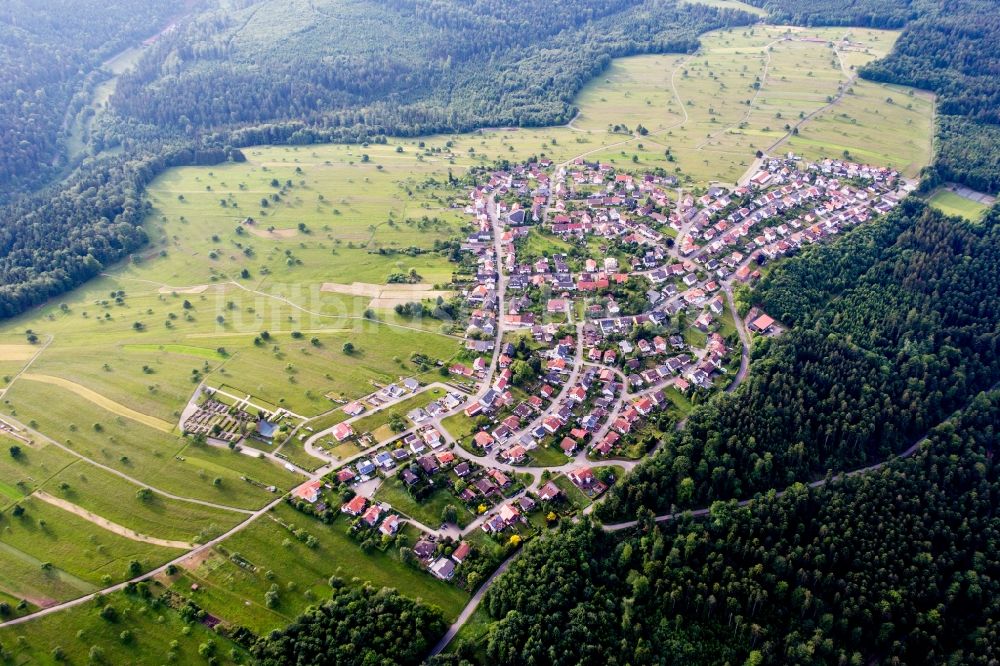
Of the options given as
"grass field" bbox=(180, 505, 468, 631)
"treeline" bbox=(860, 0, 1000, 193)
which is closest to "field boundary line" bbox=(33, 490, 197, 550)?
"grass field" bbox=(180, 505, 468, 631)

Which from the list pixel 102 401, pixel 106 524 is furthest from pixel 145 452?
pixel 102 401

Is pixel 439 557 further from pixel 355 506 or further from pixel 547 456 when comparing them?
pixel 547 456

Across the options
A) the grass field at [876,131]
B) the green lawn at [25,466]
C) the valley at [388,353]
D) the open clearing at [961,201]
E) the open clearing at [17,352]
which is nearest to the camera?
the valley at [388,353]

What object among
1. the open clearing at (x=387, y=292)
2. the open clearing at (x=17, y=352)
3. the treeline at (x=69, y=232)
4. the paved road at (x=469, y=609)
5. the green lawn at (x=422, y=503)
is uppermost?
the treeline at (x=69, y=232)

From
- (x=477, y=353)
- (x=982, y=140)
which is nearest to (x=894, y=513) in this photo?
(x=477, y=353)

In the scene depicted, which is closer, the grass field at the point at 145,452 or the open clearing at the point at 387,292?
the grass field at the point at 145,452

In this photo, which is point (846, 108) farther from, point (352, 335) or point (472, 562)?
point (472, 562)

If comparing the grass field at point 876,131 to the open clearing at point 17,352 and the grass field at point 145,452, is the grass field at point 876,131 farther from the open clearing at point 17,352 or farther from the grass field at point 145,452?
the open clearing at point 17,352

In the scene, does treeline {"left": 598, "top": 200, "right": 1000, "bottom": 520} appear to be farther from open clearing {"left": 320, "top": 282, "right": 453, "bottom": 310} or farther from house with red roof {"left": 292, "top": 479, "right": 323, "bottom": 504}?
open clearing {"left": 320, "top": 282, "right": 453, "bottom": 310}

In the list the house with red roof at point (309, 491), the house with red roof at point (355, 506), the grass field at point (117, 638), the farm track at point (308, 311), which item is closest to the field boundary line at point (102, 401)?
the house with red roof at point (309, 491)
